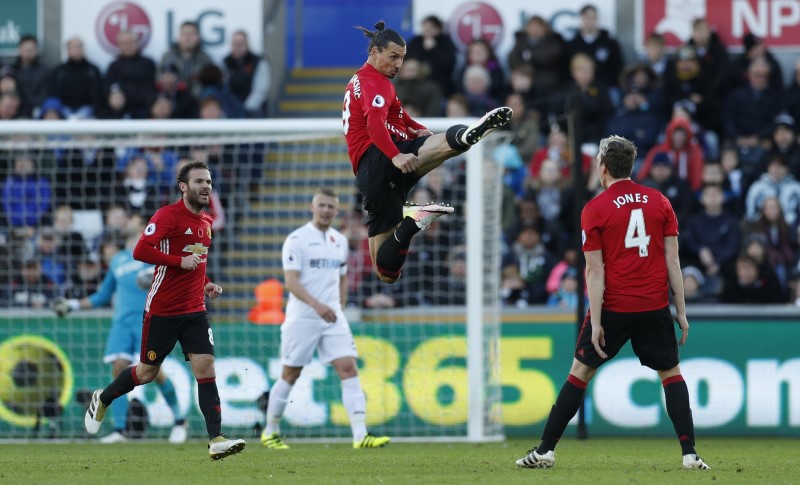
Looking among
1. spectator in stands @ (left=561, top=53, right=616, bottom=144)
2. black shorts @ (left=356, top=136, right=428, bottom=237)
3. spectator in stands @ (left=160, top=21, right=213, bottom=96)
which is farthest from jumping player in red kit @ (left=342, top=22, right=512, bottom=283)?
spectator in stands @ (left=160, top=21, right=213, bottom=96)

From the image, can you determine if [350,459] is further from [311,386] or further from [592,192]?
[592,192]

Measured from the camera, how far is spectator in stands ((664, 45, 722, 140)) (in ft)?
58.2

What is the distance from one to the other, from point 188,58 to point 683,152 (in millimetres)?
7303

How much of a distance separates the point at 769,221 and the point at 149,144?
24.0ft

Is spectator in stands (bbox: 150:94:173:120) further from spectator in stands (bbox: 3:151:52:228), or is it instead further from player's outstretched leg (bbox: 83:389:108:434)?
player's outstretched leg (bbox: 83:389:108:434)

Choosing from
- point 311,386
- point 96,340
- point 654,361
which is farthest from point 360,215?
point 654,361

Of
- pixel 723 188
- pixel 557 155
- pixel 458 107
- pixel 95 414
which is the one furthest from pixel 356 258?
pixel 95 414

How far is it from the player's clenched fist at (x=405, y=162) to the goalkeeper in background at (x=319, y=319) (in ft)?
10.8

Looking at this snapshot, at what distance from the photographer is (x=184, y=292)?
10117mm

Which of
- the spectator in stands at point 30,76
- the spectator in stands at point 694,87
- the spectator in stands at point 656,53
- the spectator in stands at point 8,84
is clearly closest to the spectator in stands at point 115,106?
the spectator in stands at point 30,76

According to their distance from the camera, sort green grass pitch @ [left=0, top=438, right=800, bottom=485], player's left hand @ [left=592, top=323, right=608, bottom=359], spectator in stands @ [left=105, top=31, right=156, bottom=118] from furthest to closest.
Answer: spectator in stands @ [left=105, top=31, right=156, bottom=118] < player's left hand @ [left=592, top=323, right=608, bottom=359] < green grass pitch @ [left=0, top=438, right=800, bottom=485]

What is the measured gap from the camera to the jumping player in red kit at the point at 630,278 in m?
9.12

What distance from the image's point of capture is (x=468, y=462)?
34.1ft

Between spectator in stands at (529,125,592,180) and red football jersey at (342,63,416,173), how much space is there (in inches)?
278
